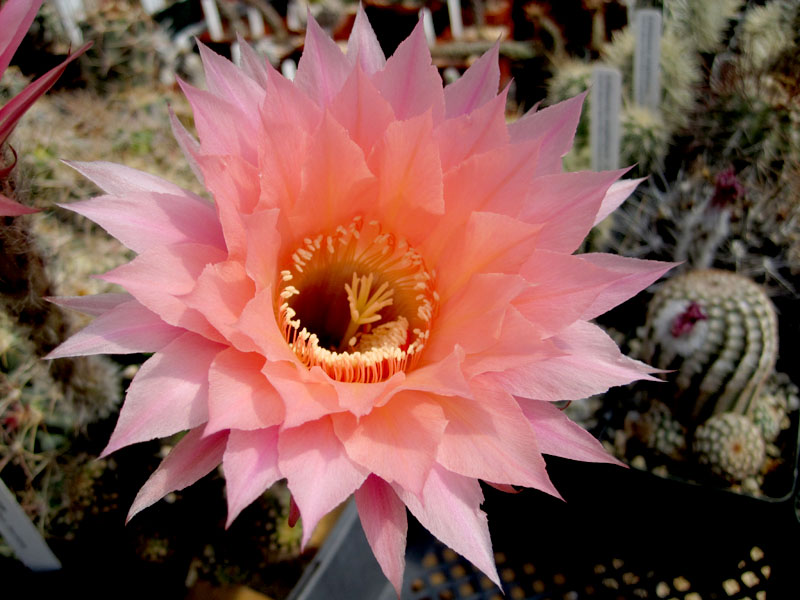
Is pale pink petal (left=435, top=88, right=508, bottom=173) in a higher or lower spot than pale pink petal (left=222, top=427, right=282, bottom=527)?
higher

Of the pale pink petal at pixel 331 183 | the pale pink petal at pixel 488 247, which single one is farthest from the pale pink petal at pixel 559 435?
the pale pink petal at pixel 331 183

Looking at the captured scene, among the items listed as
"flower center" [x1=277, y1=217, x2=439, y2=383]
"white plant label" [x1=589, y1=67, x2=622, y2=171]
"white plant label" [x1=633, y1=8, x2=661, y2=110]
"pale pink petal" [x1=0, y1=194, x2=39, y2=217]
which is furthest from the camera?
"white plant label" [x1=633, y1=8, x2=661, y2=110]

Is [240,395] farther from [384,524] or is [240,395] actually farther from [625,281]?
[625,281]

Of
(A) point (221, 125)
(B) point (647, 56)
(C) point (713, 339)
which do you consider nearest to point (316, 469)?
(A) point (221, 125)

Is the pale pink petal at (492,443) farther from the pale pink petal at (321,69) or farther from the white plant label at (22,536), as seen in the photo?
the white plant label at (22,536)

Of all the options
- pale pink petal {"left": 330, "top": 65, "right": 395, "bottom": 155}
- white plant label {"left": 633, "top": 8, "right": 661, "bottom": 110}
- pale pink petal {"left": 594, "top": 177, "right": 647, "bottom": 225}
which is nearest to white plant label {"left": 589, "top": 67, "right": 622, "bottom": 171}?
white plant label {"left": 633, "top": 8, "right": 661, "bottom": 110}

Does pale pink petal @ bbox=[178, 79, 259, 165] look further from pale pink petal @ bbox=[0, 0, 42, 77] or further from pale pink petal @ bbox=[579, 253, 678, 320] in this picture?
pale pink petal @ bbox=[579, 253, 678, 320]
